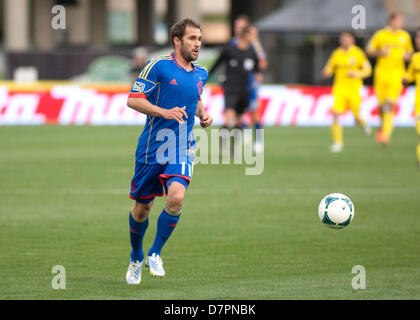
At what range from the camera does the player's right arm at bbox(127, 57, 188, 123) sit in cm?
753

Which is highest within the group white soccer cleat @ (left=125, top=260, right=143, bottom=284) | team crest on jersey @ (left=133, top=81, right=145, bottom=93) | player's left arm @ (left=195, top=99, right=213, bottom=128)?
team crest on jersey @ (left=133, top=81, right=145, bottom=93)

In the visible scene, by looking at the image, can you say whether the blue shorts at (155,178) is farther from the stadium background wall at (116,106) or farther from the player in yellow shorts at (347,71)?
the stadium background wall at (116,106)

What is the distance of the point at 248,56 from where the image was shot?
738 inches

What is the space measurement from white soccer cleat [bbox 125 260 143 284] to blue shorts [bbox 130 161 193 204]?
57 centimetres

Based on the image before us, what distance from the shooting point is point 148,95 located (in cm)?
769

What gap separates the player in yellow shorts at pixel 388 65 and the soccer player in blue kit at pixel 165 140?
12.5 meters

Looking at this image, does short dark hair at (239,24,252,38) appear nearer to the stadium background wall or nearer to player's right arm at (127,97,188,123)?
the stadium background wall

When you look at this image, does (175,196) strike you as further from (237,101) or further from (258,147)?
(258,147)

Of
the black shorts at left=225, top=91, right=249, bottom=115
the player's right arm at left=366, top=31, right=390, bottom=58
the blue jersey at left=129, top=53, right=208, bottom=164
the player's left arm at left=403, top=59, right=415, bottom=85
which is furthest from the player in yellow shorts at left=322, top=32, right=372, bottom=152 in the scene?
the blue jersey at left=129, top=53, right=208, bottom=164

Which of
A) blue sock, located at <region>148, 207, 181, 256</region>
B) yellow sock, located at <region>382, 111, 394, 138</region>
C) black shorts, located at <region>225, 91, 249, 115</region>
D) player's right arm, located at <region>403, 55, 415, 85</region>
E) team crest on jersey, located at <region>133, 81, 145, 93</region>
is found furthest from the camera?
yellow sock, located at <region>382, 111, 394, 138</region>

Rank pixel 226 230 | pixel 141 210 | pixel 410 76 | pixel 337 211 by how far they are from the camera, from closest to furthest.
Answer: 1. pixel 141 210
2. pixel 337 211
3. pixel 226 230
4. pixel 410 76

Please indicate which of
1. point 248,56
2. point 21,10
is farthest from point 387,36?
point 21,10

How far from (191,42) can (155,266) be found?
1944 millimetres

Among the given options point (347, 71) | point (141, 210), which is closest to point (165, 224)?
point (141, 210)
